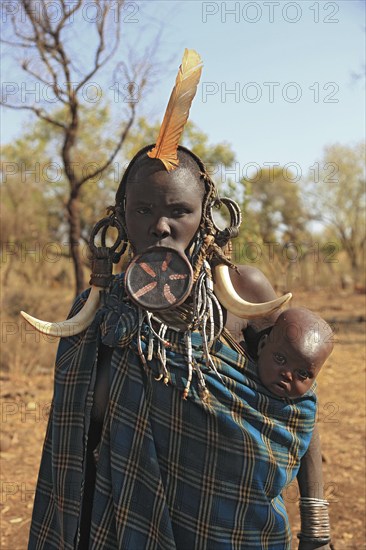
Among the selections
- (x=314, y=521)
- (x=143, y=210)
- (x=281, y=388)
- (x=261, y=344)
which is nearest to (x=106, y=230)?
(x=143, y=210)

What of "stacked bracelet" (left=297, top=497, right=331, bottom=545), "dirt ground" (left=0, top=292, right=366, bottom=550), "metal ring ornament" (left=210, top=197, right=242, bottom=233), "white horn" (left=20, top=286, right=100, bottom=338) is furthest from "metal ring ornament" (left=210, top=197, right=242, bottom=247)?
"dirt ground" (left=0, top=292, right=366, bottom=550)

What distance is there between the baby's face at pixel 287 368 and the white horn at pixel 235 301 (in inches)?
4.0

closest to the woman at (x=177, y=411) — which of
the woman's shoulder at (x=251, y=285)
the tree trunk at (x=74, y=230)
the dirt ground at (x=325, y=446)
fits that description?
the woman's shoulder at (x=251, y=285)

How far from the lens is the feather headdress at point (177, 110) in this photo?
1.74 m

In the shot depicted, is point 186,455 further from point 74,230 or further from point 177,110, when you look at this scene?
point 74,230

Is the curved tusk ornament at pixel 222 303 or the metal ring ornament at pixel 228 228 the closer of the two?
the curved tusk ornament at pixel 222 303

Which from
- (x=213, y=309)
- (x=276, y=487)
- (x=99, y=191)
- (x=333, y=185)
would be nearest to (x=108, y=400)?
(x=213, y=309)

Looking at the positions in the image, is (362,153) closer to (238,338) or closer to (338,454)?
(338,454)

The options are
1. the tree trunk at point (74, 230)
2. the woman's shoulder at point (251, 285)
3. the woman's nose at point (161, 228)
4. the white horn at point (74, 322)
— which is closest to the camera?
the woman's nose at point (161, 228)

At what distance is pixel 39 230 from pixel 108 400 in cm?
1531

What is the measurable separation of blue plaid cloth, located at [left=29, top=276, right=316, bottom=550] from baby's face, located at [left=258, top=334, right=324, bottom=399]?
0.04 m

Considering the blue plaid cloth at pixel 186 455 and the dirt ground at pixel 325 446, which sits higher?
the blue plaid cloth at pixel 186 455

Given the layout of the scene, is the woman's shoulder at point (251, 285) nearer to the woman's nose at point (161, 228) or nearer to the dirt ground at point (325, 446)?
the woman's nose at point (161, 228)

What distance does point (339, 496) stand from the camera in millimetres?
4227
